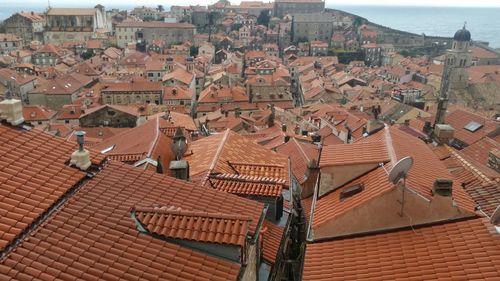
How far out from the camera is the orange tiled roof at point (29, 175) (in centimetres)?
784

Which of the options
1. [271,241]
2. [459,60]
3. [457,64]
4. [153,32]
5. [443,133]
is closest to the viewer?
[271,241]

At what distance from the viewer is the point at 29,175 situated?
351 inches

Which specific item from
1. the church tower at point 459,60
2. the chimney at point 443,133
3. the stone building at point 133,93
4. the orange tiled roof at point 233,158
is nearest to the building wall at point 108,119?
the stone building at point 133,93

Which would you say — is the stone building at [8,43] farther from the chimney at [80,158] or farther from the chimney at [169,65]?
the chimney at [80,158]

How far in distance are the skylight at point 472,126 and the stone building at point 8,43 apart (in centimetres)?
12418

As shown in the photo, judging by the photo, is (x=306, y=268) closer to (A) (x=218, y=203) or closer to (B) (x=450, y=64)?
(A) (x=218, y=203)

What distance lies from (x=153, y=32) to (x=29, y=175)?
132 m

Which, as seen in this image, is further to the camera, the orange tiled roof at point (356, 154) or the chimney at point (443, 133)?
the chimney at point (443, 133)

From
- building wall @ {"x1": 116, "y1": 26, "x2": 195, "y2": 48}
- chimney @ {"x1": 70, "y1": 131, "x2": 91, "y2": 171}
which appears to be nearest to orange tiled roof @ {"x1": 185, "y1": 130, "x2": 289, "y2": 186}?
chimney @ {"x1": 70, "y1": 131, "x2": 91, "y2": 171}

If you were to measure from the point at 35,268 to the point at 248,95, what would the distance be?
6638 centimetres

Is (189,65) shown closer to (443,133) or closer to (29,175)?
(443,133)

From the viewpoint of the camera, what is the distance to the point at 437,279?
9.60 m

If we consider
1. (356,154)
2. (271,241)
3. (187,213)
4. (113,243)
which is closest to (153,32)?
(356,154)

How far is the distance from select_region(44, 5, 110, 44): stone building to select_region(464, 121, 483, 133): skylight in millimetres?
128886
